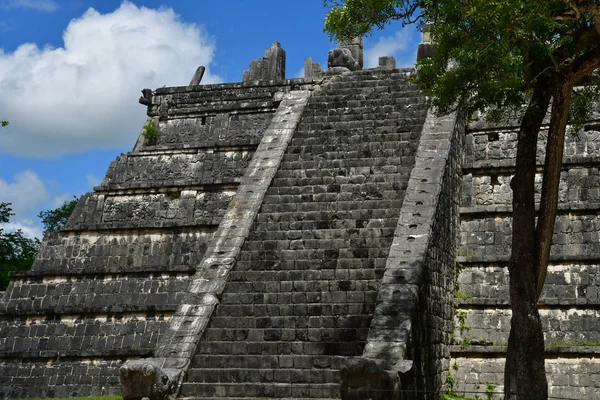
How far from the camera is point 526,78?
8.07 m

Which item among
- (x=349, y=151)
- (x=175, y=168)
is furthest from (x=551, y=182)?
(x=175, y=168)

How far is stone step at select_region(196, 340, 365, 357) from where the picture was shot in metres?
8.88

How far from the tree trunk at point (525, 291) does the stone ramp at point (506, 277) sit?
2.34 meters

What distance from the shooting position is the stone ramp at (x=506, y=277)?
9578mm

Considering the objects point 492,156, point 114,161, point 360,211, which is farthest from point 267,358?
point 114,161

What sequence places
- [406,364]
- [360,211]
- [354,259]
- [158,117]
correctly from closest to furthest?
[406,364], [354,259], [360,211], [158,117]

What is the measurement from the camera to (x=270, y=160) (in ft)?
39.7

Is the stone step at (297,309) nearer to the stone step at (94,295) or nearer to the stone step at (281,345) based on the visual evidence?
the stone step at (281,345)

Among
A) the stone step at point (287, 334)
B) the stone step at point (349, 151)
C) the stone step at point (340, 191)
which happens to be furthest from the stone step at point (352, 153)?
the stone step at point (287, 334)

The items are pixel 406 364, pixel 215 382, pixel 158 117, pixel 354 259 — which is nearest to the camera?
pixel 406 364

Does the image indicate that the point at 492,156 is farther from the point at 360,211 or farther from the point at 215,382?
the point at 215,382

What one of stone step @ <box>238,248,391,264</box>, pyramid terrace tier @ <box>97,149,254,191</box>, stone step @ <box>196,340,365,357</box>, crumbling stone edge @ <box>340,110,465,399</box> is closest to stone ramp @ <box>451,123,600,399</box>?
crumbling stone edge @ <box>340,110,465,399</box>

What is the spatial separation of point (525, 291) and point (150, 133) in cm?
931

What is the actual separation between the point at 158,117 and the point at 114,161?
1667mm
